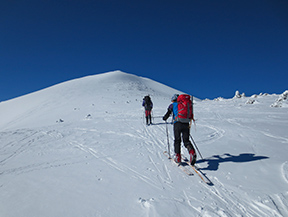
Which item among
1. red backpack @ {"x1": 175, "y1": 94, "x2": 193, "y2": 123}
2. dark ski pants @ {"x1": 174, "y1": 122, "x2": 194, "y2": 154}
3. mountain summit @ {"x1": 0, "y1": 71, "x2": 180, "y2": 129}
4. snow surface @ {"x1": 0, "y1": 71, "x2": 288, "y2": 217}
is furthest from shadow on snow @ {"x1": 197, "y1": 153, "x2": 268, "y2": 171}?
mountain summit @ {"x1": 0, "y1": 71, "x2": 180, "y2": 129}

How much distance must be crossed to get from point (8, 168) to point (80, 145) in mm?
2491

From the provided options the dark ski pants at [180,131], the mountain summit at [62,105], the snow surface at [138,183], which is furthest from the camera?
the mountain summit at [62,105]

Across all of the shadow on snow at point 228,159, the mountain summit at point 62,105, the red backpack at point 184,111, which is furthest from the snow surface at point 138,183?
the mountain summit at point 62,105

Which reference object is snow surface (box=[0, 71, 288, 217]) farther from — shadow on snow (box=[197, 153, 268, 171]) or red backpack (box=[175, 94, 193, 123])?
red backpack (box=[175, 94, 193, 123])

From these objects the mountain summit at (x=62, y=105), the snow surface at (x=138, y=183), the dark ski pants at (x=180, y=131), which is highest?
the mountain summit at (x=62, y=105)

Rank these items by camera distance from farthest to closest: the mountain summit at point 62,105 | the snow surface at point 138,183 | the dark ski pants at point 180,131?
the mountain summit at point 62,105 < the dark ski pants at point 180,131 < the snow surface at point 138,183

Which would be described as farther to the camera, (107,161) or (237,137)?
(237,137)

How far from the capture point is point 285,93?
20469 mm

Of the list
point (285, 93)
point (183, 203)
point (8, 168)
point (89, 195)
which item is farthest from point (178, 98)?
Result: point (285, 93)

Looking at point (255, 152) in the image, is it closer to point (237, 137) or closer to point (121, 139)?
point (237, 137)

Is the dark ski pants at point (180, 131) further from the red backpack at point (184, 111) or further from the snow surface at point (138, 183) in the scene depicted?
the snow surface at point (138, 183)

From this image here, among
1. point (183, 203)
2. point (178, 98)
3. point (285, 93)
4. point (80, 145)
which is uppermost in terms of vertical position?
point (285, 93)

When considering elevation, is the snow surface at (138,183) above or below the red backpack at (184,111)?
below

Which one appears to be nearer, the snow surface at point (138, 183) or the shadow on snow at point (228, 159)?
the snow surface at point (138, 183)
